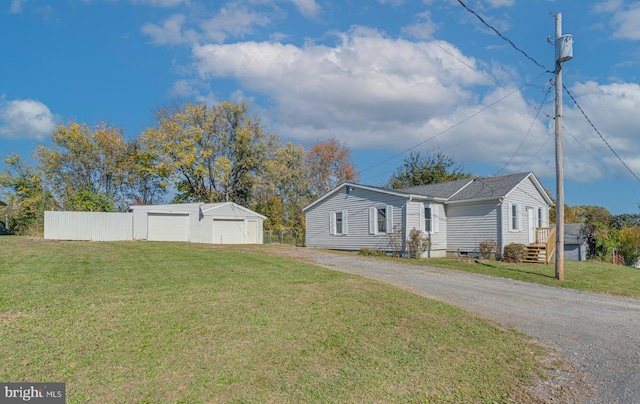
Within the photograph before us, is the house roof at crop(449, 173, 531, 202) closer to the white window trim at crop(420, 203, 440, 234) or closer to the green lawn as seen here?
the white window trim at crop(420, 203, 440, 234)

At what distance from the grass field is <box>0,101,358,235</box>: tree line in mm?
31187

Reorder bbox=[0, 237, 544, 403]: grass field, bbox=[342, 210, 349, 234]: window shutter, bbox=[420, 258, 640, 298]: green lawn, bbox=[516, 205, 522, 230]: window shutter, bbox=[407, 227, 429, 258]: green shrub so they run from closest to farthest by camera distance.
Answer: bbox=[0, 237, 544, 403]: grass field → bbox=[420, 258, 640, 298]: green lawn → bbox=[407, 227, 429, 258]: green shrub → bbox=[516, 205, 522, 230]: window shutter → bbox=[342, 210, 349, 234]: window shutter

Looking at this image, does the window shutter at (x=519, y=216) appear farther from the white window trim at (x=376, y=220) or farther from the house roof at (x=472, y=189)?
the white window trim at (x=376, y=220)

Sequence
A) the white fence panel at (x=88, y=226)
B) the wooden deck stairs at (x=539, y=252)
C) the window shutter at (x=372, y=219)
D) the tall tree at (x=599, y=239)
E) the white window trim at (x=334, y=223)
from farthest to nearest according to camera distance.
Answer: the tall tree at (x=599, y=239) < the white fence panel at (x=88, y=226) < the white window trim at (x=334, y=223) < the window shutter at (x=372, y=219) < the wooden deck stairs at (x=539, y=252)

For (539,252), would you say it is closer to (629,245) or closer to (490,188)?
(490,188)

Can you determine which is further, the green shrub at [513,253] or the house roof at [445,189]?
the house roof at [445,189]

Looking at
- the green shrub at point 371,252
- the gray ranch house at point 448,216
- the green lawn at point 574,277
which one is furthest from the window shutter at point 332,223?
the green lawn at point 574,277

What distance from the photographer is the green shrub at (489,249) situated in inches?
754

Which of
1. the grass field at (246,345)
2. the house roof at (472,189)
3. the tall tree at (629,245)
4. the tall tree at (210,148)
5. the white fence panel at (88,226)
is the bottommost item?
the tall tree at (629,245)

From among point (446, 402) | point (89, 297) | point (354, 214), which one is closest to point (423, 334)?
point (446, 402)

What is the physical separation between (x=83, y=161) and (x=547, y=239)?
38.2 m

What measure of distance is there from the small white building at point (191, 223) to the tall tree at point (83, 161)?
10482 millimetres

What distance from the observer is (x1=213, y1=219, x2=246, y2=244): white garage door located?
29.6 m

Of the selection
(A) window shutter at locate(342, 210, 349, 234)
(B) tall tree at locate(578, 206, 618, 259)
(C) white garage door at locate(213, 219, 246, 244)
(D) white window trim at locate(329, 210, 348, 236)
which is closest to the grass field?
(A) window shutter at locate(342, 210, 349, 234)
